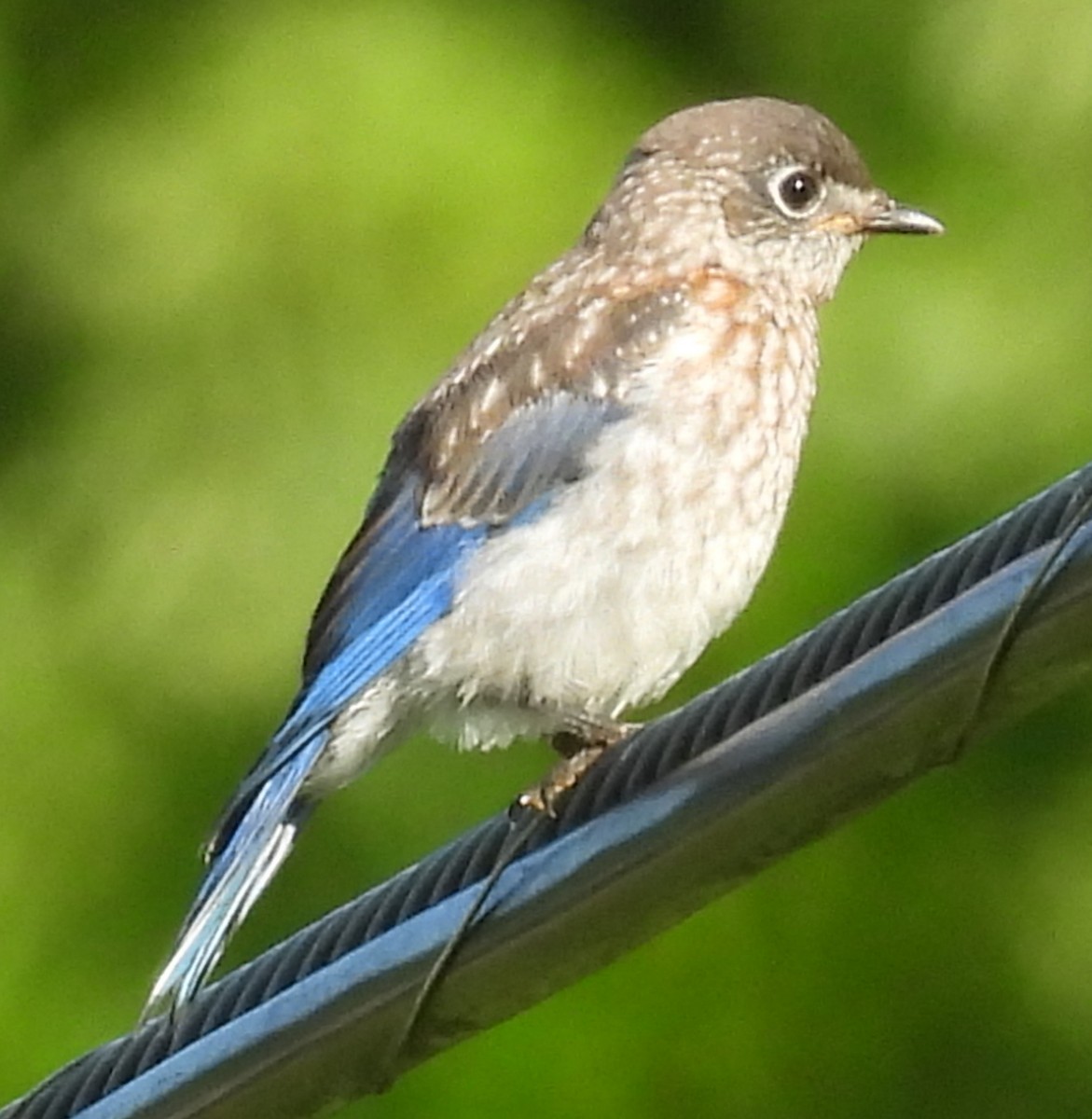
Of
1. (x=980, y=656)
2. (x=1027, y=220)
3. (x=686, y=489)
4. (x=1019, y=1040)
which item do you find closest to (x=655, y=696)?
(x=686, y=489)

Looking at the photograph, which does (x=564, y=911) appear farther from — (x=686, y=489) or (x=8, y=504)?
(x=8, y=504)

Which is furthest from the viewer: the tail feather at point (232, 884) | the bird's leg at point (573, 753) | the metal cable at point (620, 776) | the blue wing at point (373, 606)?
the blue wing at point (373, 606)

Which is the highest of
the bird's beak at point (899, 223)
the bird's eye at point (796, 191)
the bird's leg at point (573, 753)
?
the bird's eye at point (796, 191)

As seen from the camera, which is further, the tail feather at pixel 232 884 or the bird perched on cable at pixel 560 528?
the bird perched on cable at pixel 560 528

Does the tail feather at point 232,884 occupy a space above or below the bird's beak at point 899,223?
below

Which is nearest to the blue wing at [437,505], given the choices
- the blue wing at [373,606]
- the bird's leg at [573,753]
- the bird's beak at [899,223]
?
the blue wing at [373,606]

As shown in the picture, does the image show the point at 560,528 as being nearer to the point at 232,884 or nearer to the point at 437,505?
the point at 437,505

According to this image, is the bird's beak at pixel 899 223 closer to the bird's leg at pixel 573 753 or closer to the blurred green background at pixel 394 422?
the blurred green background at pixel 394 422
